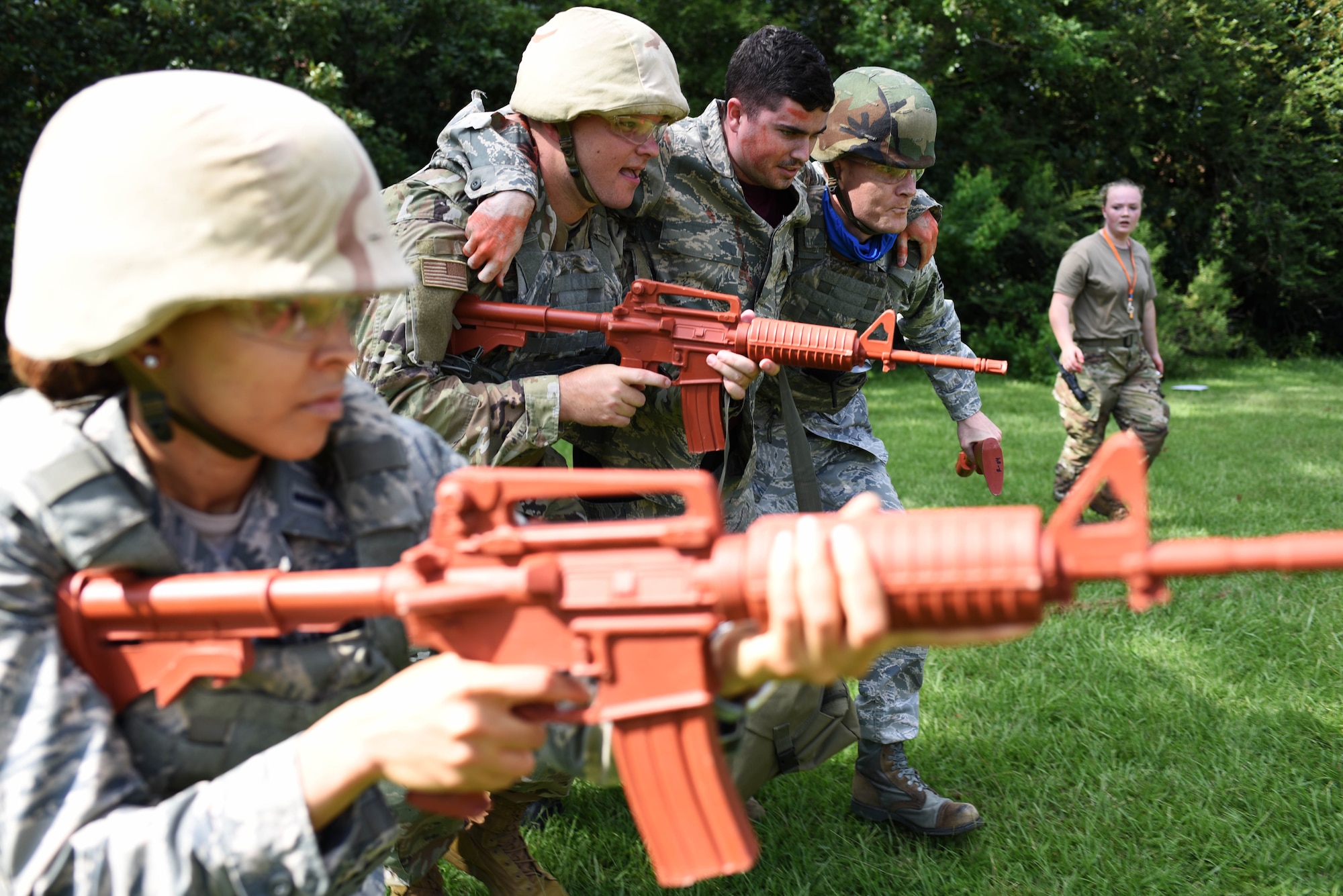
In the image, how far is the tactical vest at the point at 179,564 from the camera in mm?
1727

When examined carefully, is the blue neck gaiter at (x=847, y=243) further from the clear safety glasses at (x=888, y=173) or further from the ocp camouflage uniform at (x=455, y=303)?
the ocp camouflage uniform at (x=455, y=303)

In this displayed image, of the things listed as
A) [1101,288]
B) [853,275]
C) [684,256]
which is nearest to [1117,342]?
[1101,288]

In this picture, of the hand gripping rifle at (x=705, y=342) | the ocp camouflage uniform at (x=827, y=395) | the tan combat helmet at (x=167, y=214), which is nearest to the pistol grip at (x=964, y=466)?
the ocp camouflage uniform at (x=827, y=395)

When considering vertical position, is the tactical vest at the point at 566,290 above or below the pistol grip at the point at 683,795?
above

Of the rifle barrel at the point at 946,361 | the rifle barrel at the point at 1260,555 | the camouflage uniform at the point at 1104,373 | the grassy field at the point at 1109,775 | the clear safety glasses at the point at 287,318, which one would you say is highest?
the clear safety glasses at the point at 287,318

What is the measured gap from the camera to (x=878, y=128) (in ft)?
15.3

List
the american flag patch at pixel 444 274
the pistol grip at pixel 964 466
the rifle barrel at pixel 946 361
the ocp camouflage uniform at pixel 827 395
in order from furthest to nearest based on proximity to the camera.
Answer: the pistol grip at pixel 964 466 → the ocp camouflage uniform at pixel 827 395 → the rifle barrel at pixel 946 361 → the american flag patch at pixel 444 274

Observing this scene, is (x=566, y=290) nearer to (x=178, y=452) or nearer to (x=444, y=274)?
(x=444, y=274)

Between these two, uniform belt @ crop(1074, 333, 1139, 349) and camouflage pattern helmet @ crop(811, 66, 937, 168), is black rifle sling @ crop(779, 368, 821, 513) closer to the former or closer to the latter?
camouflage pattern helmet @ crop(811, 66, 937, 168)

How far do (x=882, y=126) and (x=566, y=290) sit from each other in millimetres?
1600

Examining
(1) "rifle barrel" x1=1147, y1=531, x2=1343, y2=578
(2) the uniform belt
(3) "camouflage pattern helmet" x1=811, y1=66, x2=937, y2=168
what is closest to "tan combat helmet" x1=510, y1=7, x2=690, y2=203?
(3) "camouflage pattern helmet" x1=811, y1=66, x2=937, y2=168

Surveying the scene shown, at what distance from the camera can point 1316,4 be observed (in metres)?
22.7

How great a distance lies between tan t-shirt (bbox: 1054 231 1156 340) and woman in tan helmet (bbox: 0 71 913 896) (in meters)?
8.34

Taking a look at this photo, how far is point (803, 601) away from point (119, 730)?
3.66ft
